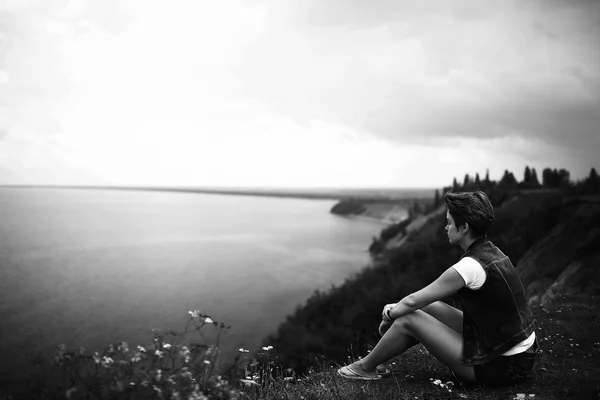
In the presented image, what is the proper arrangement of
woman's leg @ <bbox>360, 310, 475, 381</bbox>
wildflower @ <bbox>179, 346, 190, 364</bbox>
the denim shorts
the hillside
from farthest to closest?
1. the hillside
2. woman's leg @ <bbox>360, 310, 475, 381</bbox>
3. the denim shorts
4. wildflower @ <bbox>179, 346, 190, 364</bbox>

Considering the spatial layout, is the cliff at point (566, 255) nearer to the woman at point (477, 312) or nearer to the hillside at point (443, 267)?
the hillside at point (443, 267)

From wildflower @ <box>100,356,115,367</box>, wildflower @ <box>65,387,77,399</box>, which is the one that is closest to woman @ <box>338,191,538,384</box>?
wildflower @ <box>100,356,115,367</box>

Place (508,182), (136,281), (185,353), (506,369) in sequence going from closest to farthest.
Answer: (185,353), (506,369), (136,281), (508,182)

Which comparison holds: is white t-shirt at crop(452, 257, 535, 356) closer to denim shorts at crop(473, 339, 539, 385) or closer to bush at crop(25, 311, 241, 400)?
denim shorts at crop(473, 339, 539, 385)

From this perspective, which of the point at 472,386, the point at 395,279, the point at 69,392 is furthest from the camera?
the point at 395,279

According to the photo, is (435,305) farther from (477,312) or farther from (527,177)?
(527,177)

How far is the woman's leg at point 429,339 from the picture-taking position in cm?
460

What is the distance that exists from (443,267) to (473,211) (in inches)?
2000

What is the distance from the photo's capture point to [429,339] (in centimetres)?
471

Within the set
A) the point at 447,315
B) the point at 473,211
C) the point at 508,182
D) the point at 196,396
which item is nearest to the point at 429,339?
the point at 447,315

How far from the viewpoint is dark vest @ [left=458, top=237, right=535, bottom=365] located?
420 centimetres

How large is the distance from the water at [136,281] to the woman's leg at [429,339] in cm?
641

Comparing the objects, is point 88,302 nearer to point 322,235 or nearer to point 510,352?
point 510,352

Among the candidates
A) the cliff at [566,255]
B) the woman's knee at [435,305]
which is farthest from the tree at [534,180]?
the woman's knee at [435,305]
